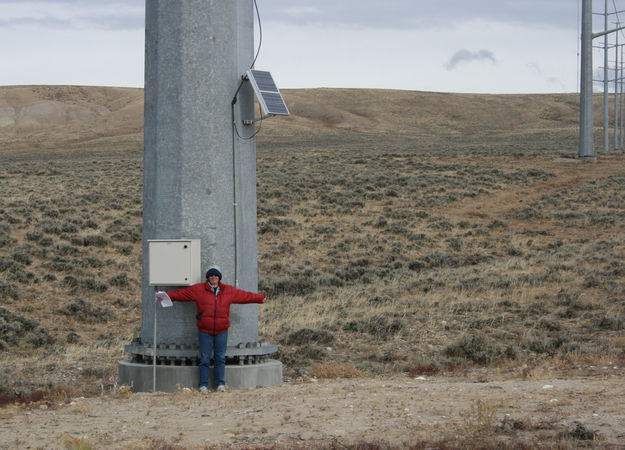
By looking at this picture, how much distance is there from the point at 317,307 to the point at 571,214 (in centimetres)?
1942

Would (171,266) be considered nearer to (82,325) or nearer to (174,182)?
(174,182)

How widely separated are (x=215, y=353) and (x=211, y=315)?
0.49 m

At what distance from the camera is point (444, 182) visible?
145 ft

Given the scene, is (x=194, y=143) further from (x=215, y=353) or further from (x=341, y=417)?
Answer: (x=341, y=417)

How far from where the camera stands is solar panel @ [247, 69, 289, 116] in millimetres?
10531

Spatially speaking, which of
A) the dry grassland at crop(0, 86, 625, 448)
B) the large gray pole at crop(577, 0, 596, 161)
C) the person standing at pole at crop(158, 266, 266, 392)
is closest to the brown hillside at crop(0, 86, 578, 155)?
the large gray pole at crop(577, 0, 596, 161)

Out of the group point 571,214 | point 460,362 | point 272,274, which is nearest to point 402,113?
point 571,214

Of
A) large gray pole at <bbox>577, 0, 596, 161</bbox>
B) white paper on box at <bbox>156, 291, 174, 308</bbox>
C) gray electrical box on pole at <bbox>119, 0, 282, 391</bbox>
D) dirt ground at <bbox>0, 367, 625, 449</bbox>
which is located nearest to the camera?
dirt ground at <bbox>0, 367, 625, 449</bbox>

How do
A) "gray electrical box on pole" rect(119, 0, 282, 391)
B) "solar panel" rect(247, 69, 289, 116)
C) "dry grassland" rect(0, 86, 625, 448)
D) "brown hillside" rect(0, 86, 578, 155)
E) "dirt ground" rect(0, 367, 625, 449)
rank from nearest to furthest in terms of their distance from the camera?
"dirt ground" rect(0, 367, 625, 449) < "dry grassland" rect(0, 86, 625, 448) < "solar panel" rect(247, 69, 289, 116) < "gray electrical box on pole" rect(119, 0, 282, 391) < "brown hillside" rect(0, 86, 578, 155)

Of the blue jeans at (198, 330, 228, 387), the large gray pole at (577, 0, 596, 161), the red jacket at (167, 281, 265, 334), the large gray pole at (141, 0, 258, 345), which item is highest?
the large gray pole at (577, 0, 596, 161)

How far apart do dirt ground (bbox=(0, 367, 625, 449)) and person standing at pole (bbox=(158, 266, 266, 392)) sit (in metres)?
0.55

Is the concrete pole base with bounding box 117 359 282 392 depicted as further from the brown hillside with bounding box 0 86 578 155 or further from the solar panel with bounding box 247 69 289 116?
the brown hillside with bounding box 0 86 578 155

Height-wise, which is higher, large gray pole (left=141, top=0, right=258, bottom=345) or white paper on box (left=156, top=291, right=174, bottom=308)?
large gray pole (left=141, top=0, right=258, bottom=345)

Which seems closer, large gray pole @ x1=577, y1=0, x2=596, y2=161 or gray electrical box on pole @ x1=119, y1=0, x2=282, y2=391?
gray electrical box on pole @ x1=119, y1=0, x2=282, y2=391
